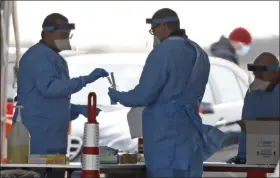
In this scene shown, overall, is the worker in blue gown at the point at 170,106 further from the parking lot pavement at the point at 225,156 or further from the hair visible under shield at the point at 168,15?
the parking lot pavement at the point at 225,156

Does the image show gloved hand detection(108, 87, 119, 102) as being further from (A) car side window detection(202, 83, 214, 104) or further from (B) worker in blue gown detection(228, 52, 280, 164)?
(A) car side window detection(202, 83, 214, 104)

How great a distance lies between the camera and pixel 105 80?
15344mm

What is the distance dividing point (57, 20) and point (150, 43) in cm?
76

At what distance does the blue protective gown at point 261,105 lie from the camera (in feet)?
35.0

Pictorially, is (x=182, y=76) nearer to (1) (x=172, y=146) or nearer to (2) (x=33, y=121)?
(1) (x=172, y=146)

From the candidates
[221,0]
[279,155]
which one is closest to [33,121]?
[279,155]

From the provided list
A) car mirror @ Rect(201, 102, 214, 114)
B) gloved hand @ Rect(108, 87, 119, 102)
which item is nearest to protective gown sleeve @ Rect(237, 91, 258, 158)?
gloved hand @ Rect(108, 87, 119, 102)

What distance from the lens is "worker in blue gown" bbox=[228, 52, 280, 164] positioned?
420 inches

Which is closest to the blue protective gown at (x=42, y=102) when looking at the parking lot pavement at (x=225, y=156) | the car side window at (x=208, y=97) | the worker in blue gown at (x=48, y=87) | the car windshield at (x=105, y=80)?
the worker in blue gown at (x=48, y=87)

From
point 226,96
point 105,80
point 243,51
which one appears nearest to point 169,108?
point 105,80

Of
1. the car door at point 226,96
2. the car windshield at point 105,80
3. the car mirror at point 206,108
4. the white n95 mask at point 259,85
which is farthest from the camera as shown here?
the car door at point 226,96

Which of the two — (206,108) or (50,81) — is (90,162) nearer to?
(50,81)

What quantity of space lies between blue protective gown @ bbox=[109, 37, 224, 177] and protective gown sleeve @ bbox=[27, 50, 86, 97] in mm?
525

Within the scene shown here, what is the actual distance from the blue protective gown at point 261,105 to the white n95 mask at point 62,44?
5.20 ft
